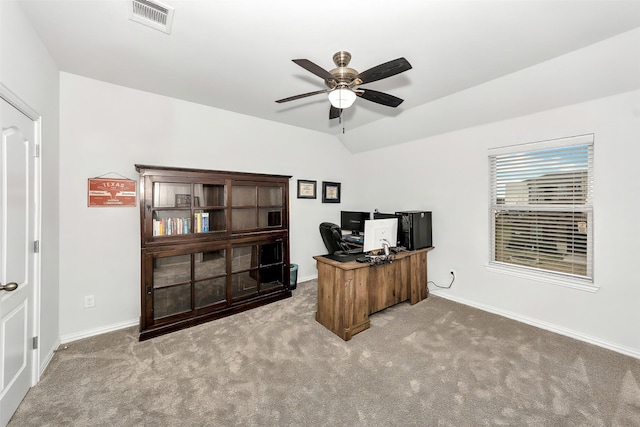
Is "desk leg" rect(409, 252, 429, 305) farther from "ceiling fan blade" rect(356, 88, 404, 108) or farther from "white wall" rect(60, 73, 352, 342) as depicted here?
"white wall" rect(60, 73, 352, 342)

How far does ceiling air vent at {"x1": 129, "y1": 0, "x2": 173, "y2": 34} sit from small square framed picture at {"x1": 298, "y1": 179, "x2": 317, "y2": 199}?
2669 mm

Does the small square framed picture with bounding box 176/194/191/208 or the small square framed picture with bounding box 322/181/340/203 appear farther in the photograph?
the small square framed picture with bounding box 322/181/340/203

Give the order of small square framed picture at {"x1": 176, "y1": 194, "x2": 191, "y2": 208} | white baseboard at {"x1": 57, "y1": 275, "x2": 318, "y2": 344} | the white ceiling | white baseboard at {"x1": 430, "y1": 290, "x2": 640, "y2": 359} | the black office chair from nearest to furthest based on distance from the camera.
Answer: the white ceiling, white baseboard at {"x1": 430, "y1": 290, "x2": 640, "y2": 359}, white baseboard at {"x1": 57, "y1": 275, "x2": 318, "y2": 344}, small square framed picture at {"x1": 176, "y1": 194, "x2": 191, "y2": 208}, the black office chair

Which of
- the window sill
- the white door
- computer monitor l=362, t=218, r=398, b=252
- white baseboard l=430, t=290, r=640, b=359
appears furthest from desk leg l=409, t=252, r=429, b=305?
the white door

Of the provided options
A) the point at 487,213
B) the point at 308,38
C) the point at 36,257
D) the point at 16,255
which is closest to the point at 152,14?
the point at 308,38

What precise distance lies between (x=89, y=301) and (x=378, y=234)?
10.4ft

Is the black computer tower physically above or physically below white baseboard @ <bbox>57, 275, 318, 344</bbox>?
above

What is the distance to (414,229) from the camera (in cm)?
339

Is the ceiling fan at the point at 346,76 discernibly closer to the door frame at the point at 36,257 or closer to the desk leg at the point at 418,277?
the door frame at the point at 36,257

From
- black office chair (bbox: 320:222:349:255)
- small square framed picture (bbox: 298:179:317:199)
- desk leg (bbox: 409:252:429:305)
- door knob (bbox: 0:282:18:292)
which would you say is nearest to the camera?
door knob (bbox: 0:282:18:292)

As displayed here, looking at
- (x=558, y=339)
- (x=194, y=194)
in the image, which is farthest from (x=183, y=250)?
(x=558, y=339)

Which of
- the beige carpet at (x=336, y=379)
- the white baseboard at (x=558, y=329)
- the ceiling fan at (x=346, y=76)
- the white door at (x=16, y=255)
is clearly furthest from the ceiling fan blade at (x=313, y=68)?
the white baseboard at (x=558, y=329)

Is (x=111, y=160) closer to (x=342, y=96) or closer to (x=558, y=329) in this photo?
(x=342, y=96)

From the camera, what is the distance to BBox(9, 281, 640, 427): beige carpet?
164 centimetres
